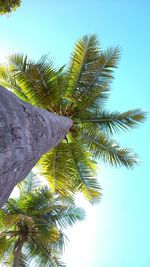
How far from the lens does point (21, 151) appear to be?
3352 millimetres

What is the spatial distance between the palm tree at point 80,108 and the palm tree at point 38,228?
47.1 inches

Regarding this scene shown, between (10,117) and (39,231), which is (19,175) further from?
(39,231)

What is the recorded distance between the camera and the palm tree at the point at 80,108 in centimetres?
1129

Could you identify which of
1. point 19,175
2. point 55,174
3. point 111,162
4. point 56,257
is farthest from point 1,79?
point 19,175

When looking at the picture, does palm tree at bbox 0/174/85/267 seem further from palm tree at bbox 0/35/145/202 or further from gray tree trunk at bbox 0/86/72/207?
gray tree trunk at bbox 0/86/72/207

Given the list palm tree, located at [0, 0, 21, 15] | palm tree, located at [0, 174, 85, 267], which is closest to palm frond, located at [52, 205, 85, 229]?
palm tree, located at [0, 174, 85, 267]

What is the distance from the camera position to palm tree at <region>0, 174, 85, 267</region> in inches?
475

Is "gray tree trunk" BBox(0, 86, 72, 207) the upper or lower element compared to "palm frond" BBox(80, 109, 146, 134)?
lower

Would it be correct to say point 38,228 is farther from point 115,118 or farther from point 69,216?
point 115,118

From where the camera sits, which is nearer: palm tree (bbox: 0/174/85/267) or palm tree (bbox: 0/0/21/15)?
palm tree (bbox: 0/0/21/15)

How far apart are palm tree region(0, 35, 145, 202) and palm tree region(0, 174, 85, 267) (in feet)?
3.92

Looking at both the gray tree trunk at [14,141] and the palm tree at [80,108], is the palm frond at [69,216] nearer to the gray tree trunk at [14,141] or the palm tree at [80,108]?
the palm tree at [80,108]

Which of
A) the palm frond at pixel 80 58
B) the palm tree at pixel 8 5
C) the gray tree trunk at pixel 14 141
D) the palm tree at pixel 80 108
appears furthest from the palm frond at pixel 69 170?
the gray tree trunk at pixel 14 141

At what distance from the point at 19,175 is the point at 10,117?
2.24 ft
